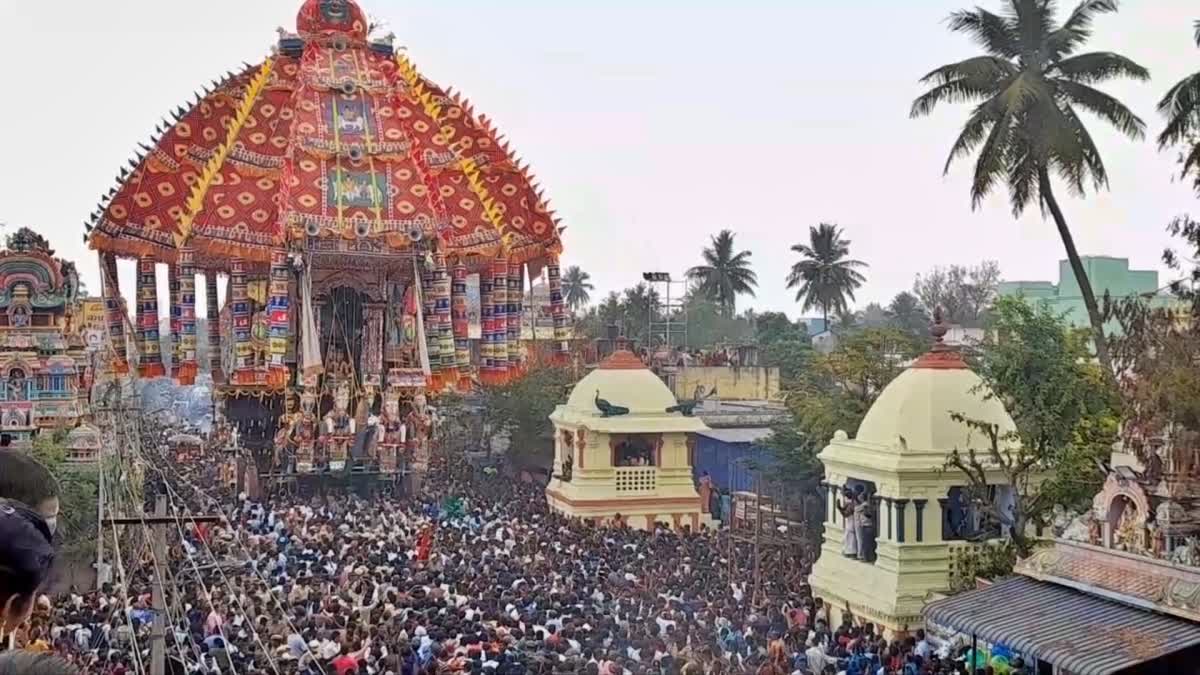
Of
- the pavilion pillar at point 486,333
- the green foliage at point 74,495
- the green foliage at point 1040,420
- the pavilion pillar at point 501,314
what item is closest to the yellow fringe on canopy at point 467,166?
the pavilion pillar at point 501,314

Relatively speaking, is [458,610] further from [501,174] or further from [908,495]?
[501,174]

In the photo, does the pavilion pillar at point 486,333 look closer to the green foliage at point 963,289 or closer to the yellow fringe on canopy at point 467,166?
the yellow fringe on canopy at point 467,166

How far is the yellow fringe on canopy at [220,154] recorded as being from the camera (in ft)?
96.4

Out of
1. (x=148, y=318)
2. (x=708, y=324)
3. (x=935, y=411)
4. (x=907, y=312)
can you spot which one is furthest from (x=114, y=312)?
(x=708, y=324)

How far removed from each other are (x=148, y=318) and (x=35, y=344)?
2990mm

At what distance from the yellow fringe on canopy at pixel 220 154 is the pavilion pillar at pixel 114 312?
2.75 metres

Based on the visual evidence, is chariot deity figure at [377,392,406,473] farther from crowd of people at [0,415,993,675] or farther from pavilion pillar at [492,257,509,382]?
crowd of people at [0,415,993,675]

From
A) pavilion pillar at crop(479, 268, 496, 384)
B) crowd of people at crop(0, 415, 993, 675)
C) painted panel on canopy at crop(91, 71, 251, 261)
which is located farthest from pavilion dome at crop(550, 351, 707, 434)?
painted panel on canopy at crop(91, 71, 251, 261)

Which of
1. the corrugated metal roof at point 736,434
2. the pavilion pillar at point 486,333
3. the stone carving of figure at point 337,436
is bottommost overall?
the corrugated metal roof at point 736,434

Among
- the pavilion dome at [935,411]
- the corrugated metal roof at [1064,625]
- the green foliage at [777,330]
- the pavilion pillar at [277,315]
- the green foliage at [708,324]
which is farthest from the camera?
the green foliage at [708,324]

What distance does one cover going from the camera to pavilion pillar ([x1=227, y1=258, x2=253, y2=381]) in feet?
97.9

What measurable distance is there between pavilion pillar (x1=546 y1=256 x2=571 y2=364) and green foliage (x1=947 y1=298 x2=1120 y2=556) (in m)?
15.2

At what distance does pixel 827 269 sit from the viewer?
54.3 m

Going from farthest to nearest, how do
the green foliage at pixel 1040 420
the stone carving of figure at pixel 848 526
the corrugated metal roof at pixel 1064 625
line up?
the stone carving of figure at pixel 848 526
the green foliage at pixel 1040 420
the corrugated metal roof at pixel 1064 625
